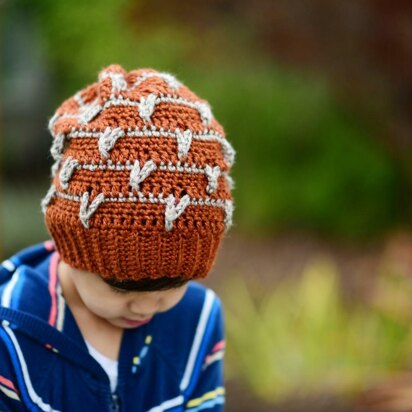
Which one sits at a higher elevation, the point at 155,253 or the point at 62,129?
the point at 62,129

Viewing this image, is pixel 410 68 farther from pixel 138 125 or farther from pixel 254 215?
pixel 138 125

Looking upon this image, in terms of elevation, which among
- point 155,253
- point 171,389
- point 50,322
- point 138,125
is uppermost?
point 138,125

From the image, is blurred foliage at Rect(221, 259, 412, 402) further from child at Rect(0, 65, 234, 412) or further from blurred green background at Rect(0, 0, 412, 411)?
child at Rect(0, 65, 234, 412)

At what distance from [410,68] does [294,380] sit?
236 cm

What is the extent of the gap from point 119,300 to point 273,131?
610 centimetres

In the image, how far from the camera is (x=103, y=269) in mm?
2184

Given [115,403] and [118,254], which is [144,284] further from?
[115,403]

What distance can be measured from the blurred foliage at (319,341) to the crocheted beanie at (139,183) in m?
2.20

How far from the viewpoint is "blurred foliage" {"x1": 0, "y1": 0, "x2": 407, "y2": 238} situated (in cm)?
772

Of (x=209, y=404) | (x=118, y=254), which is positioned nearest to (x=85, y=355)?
(x=118, y=254)

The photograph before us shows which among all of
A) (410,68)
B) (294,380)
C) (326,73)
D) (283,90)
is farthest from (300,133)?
(294,380)

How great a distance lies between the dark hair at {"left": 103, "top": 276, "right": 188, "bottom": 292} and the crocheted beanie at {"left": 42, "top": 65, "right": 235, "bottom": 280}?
1.1 inches

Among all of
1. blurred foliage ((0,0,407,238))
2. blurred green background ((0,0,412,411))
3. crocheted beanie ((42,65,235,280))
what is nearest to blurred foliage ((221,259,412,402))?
blurred green background ((0,0,412,411))

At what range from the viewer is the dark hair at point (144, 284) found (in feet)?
7.24
